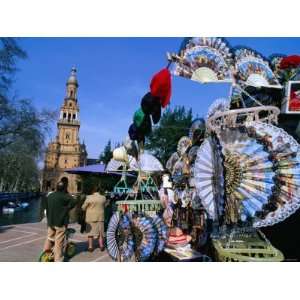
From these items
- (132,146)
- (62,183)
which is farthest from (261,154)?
(62,183)

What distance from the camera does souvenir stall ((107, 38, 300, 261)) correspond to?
15.9ft

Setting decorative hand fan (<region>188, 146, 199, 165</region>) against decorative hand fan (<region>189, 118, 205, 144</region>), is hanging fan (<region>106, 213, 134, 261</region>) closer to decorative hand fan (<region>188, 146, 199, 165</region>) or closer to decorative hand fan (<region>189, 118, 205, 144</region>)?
decorative hand fan (<region>188, 146, 199, 165</region>)

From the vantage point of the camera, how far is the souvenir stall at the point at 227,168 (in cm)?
486

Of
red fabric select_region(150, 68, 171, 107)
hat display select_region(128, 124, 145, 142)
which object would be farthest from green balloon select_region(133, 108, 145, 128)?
red fabric select_region(150, 68, 171, 107)

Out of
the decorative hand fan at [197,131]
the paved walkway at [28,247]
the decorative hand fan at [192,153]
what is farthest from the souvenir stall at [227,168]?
the decorative hand fan at [192,153]

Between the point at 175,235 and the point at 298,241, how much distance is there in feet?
6.89

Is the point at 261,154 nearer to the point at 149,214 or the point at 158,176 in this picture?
the point at 149,214

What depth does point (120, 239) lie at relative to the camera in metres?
5.14

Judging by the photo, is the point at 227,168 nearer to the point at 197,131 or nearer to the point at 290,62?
the point at 197,131

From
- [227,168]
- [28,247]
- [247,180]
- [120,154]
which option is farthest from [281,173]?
[28,247]

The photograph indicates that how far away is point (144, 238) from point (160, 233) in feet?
0.98

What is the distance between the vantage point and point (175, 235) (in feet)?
18.2

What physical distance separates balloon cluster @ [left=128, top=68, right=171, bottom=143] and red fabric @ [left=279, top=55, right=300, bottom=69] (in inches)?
87.3
